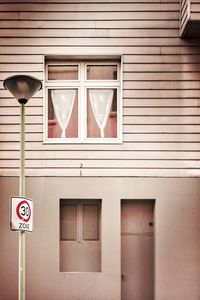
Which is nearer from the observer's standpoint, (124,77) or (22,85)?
(22,85)

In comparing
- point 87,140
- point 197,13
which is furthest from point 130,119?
point 197,13

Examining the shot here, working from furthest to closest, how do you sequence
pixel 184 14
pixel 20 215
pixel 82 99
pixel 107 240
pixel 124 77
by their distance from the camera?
pixel 82 99 → pixel 124 77 → pixel 107 240 → pixel 184 14 → pixel 20 215

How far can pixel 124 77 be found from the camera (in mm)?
10367

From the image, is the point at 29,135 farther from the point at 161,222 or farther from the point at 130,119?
the point at 161,222

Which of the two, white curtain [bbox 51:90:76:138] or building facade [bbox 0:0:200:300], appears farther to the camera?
white curtain [bbox 51:90:76:138]

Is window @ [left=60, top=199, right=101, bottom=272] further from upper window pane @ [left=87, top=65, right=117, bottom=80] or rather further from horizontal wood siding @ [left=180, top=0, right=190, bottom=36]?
horizontal wood siding @ [left=180, top=0, right=190, bottom=36]

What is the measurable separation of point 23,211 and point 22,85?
1909 mm

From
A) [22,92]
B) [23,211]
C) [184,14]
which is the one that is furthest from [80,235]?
[184,14]

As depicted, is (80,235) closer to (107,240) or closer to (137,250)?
(107,240)

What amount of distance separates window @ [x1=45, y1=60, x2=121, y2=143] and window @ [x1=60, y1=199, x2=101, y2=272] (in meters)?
1.46

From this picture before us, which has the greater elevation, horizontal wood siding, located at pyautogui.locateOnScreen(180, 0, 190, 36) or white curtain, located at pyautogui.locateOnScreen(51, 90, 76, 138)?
horizontal wood siding, located at pyautogui.locateOnScreen(180, 0, 190, 36)

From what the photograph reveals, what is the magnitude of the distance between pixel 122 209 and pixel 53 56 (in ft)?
11.6

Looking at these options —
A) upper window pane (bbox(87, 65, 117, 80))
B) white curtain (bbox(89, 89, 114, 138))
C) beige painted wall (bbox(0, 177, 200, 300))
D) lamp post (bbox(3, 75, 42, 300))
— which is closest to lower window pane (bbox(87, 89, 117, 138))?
white curtain (bbox(89, 89, 114, 138))

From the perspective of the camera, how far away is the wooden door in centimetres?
1040
